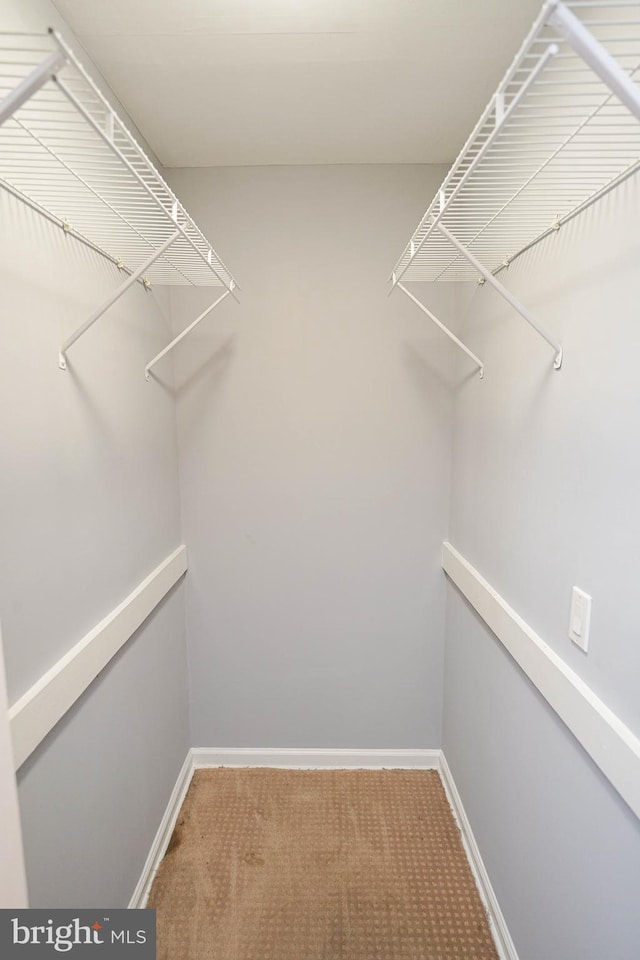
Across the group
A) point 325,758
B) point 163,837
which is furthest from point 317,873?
point 163,837

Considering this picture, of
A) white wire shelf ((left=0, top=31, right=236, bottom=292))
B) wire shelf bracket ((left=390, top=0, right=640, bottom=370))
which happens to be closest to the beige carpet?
wire shelf bracket ((left=390, top=0, right=640, bottom=370))

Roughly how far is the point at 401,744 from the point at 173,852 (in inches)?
40.1

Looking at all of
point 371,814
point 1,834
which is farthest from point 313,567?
point 1,834

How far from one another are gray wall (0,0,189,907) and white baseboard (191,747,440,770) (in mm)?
403

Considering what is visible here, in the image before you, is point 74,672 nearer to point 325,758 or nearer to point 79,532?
point 79,532

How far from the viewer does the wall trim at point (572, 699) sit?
80cm

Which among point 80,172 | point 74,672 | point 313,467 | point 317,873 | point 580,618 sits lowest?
point 317,873

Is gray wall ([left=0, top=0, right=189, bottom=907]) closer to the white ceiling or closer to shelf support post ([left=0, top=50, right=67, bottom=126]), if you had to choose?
the white ceiling

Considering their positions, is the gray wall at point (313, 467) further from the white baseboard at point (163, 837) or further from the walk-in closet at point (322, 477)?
the white baseboard at point (163, 837)

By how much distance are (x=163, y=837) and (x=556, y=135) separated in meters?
2.45

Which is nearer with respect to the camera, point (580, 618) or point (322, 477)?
point (580, 618)

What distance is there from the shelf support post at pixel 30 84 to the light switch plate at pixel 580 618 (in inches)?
48.5

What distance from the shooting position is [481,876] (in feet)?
4.99

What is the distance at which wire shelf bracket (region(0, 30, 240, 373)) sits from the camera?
68 centimetres
